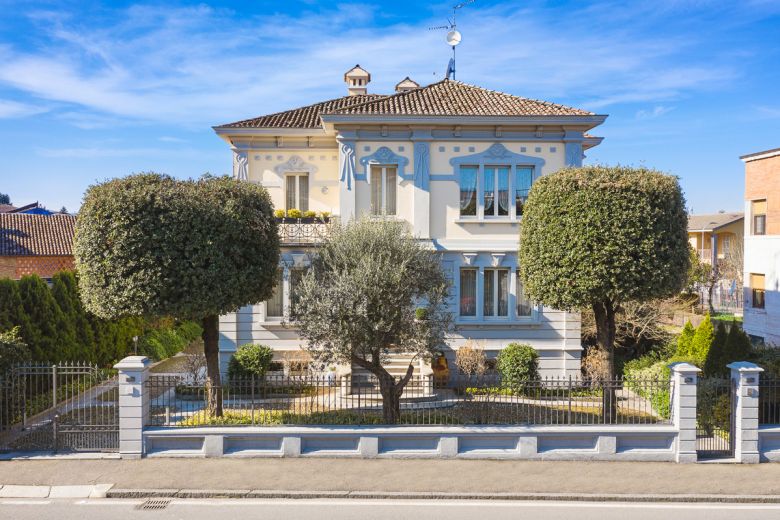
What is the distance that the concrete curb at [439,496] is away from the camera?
31.5 ft

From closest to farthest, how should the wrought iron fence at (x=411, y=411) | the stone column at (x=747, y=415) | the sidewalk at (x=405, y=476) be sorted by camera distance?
1. the sidewalk at (x=405, y=476)
2. the stone column at (x=747, y=415)
3. the wrought iron fence at (x=411, y=411)

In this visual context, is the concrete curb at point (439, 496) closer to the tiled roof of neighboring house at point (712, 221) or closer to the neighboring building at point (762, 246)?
the neighboring building at point (762, 246)

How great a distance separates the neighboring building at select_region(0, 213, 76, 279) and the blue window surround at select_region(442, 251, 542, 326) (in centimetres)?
2346

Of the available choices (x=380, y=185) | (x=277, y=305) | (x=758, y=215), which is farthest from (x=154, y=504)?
(x=758, y=215)

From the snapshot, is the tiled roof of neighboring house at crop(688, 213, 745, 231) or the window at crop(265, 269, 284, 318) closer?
the window at crop(265, 269, 284, 318)

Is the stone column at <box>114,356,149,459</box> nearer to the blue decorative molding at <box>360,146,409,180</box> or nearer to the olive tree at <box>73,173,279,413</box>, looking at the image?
the olive tree at <box>73,173,279,413</box>

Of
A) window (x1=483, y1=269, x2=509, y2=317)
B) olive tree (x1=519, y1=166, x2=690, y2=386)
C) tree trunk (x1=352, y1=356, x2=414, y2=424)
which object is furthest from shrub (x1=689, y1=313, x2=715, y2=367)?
tree trunk (x1=352, y1=356, x2=414, y2=424)

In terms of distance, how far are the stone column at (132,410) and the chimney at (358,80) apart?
16.0 m

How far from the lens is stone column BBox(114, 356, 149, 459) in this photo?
11.0m

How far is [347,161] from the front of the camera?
18172mm

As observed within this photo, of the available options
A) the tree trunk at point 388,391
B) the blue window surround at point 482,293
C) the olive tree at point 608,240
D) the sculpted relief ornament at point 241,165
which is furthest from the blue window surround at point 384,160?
the tree trunk at point 388,391

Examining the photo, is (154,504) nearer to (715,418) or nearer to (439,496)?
(439,496)

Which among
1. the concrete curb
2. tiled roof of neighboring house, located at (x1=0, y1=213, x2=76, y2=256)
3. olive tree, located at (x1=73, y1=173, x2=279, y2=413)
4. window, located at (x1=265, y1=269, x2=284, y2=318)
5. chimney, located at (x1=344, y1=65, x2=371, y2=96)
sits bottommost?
the concrete curb

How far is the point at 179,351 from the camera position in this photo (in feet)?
83.9
